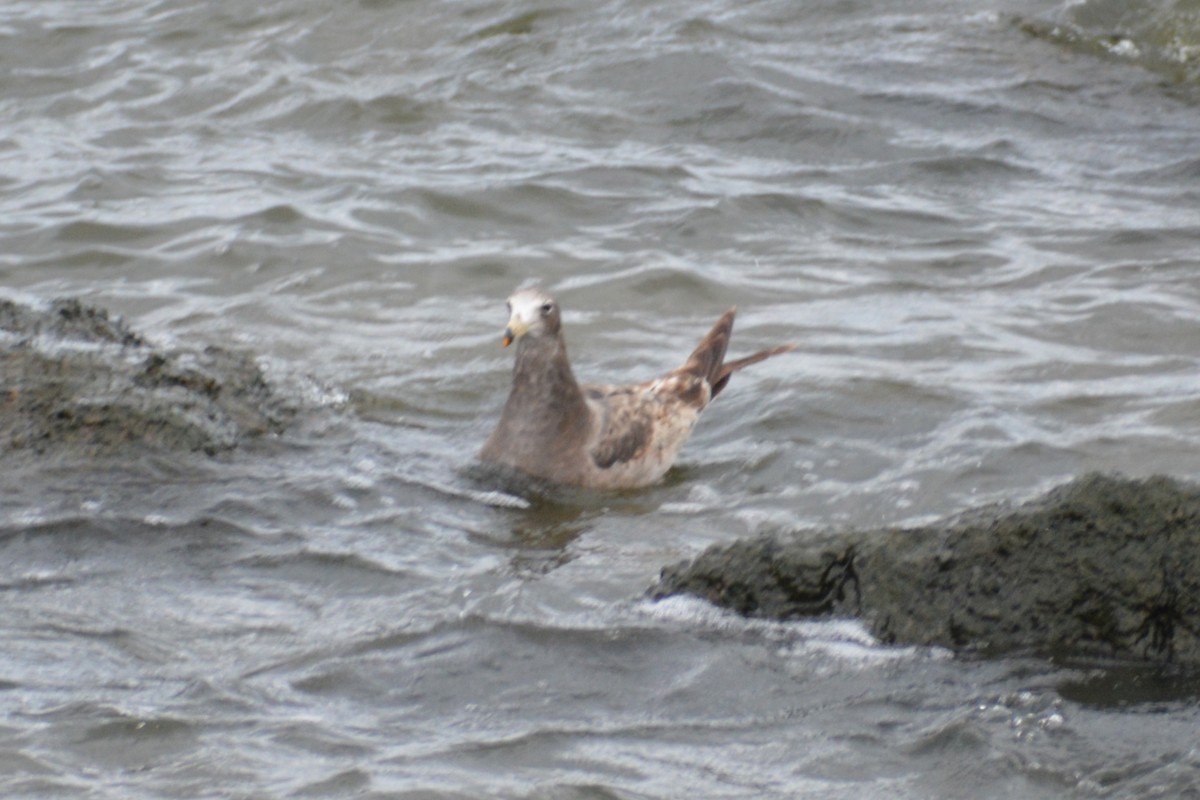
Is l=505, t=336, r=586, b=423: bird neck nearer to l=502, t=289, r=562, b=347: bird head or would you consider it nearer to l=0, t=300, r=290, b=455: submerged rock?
l=502, t=289, r=562, b=347: bird head

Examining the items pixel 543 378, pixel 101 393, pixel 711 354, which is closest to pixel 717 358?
pixel 711 354

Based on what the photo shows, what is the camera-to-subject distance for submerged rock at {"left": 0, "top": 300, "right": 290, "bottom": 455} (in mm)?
6922

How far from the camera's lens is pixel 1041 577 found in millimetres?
4855

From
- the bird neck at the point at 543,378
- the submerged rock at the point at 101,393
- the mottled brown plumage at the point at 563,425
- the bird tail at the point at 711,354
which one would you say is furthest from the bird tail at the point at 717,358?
the submerged rock at the point at 101,393

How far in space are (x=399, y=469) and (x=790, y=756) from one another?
11.2 ft

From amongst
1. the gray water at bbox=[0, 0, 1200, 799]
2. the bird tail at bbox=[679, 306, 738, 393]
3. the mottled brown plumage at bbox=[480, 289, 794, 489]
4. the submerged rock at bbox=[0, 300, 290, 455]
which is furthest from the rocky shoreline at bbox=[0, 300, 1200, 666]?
the bird tail at bbox=[679, 306, 738, 393]

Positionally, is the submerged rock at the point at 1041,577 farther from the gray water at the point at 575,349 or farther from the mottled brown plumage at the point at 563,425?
the mottled brown plumage at the point at 563,425

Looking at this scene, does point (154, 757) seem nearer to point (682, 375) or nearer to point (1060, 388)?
point (682, 375)

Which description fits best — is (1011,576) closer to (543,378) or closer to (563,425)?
(563,425)

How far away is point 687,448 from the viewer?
27.0 feet

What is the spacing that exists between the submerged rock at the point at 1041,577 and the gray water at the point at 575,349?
132mm

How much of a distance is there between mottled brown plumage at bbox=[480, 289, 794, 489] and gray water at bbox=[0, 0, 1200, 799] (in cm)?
19

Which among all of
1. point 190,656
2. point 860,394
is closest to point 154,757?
point 190,656

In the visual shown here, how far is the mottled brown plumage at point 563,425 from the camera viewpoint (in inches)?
299
